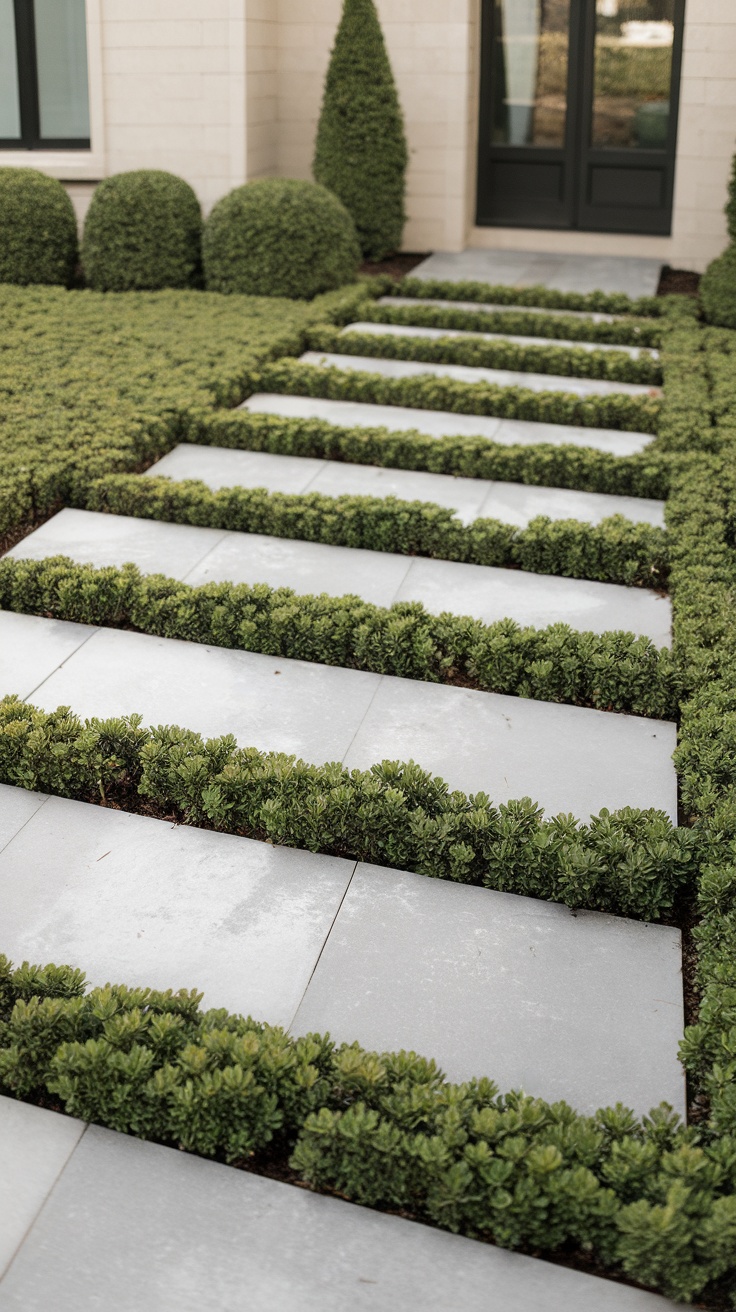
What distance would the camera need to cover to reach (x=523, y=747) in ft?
13.8

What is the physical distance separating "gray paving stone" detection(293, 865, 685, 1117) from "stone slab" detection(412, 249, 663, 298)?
8939 millimetres

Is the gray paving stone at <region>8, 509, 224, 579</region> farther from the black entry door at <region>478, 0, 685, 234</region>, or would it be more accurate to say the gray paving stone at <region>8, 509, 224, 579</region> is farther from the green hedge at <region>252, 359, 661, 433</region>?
the black entry door at <region>478, 0, 685, 234</region>

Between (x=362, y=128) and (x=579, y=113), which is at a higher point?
(x=579, y=113)

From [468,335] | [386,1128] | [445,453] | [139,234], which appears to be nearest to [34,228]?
[139,234]

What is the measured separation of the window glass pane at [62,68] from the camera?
12.8 m

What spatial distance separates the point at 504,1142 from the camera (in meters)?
2.53

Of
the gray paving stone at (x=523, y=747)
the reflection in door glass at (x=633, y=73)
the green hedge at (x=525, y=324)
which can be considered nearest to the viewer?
the gray paving stone at (x=523, y=747)

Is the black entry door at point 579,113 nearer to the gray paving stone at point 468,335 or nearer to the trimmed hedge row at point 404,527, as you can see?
the gray paving stone at point 468,335

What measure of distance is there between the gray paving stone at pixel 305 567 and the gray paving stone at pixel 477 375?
282 centimetres

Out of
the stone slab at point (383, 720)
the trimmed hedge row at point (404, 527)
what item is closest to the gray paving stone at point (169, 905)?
the stone slab at point (383, 720)

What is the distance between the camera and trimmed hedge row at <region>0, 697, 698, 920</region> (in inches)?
135

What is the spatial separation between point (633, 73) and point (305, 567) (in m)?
10.0

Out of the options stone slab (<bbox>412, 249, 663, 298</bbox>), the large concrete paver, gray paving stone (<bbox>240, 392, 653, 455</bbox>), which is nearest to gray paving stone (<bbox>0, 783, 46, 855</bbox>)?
the large concrete paver

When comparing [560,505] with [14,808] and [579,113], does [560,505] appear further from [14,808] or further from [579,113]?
[579,113]
